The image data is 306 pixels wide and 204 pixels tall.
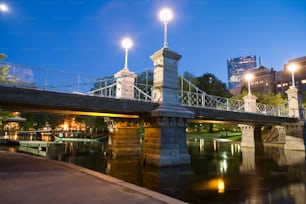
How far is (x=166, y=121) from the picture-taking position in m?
14.6

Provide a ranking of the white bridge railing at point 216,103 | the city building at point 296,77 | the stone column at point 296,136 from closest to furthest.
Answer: the white bridge railing at point 216,103
the stone column at point 296,136
the city building at point 296,77

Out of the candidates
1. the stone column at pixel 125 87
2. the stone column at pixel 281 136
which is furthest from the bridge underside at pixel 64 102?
the stone column at pixel 281 136

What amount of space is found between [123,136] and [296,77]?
318ft

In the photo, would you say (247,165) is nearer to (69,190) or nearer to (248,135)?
(69,190)

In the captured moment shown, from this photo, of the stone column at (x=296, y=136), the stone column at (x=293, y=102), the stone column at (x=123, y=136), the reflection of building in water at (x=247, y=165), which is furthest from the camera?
the stone column at (x=293, y=102)

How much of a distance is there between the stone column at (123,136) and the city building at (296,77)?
9128 cm

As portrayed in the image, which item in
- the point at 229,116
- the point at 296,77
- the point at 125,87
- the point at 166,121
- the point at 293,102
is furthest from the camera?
the point at 296,77

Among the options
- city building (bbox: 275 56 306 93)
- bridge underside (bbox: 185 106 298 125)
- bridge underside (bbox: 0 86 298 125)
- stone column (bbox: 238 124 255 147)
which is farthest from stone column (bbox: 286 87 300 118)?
city building (bbox: 275 56 306 93)

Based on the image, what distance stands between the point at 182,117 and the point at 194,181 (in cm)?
557

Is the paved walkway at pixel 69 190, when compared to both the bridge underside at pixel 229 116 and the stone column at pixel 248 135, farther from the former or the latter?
the stone column at pixel 248 135

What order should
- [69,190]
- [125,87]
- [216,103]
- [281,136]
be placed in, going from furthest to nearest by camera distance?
[281,136]
[216,103]
[125,87]
[69,190]

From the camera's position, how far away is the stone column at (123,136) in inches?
779

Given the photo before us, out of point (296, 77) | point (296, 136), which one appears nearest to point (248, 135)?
point (296, 136)

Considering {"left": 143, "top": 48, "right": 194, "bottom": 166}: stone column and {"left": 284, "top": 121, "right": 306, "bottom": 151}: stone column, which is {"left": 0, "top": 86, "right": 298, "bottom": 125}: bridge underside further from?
{"left": 284, "top": 121, "right": 306, "bottom": 151}: stone column
